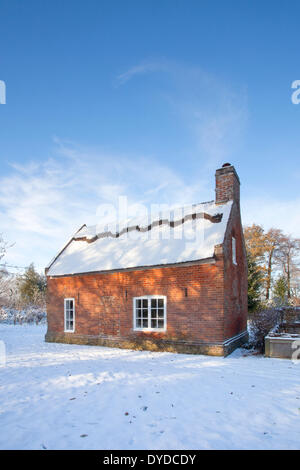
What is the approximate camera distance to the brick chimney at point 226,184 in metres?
13.2

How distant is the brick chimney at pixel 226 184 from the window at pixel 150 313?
17.5 ft

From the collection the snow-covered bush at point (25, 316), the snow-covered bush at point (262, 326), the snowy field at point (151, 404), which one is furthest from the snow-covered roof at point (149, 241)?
the snow-covered bush at point (25, 316)

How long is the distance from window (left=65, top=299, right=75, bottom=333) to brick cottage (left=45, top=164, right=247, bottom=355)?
49mm

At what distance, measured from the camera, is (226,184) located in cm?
1334

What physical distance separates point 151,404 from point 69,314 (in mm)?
9988

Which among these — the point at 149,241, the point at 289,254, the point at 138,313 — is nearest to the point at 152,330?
the point at 138,313

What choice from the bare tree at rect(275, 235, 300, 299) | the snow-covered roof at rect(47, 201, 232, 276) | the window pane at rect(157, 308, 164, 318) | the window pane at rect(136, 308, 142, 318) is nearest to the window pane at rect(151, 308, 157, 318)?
the window pane at rect(157, 308, 164, 318)

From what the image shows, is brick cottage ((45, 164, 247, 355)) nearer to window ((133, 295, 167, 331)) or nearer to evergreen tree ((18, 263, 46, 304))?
window ((133, 295, 167, 331))

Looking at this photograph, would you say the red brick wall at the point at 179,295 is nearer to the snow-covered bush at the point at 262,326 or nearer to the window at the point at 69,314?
the window at the point at 69,314

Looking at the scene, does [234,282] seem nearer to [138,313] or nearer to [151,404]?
→ [138,313]

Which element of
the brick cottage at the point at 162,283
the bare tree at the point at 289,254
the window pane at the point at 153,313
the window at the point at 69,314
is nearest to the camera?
the brick cottage at the point at 162,283

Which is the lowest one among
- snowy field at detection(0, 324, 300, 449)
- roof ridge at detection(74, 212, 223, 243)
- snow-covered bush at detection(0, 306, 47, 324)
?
snow-covered bush at detection(0, 306, 47, 324)

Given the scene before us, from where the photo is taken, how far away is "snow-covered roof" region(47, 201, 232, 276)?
1192 cm

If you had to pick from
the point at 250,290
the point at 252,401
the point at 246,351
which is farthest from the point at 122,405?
the point at 250,290
